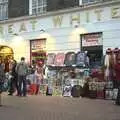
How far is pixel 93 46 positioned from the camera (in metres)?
26.6

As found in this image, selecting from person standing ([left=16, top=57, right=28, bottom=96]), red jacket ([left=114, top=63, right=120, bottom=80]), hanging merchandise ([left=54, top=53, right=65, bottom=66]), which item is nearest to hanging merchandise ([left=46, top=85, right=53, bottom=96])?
hanging merchandise ([left=54, top=53, right=65, bottom=66])

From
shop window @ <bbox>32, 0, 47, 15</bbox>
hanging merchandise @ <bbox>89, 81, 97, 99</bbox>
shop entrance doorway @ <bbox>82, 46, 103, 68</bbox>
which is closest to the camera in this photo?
hanging merchandise @ <bbox>89, 81, 97, 99</bbox>

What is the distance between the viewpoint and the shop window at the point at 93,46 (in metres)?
26.2

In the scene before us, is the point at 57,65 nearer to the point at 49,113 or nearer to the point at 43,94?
the point at 43,94

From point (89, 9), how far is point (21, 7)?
6.10 meters

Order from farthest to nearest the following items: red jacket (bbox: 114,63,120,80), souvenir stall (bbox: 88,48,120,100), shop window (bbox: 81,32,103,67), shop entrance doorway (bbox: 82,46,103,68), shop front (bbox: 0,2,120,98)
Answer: shop window (bbox: 81,32,103,67)
shop entrance doorway (bbox: 82,46,103,68)
shop front (bbox: 0,2,120,98)
souvenir stall (bbox: 88,48,120,100)
red jacket (bbox: 114,63,120,80)

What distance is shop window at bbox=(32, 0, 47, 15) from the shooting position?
30.1m

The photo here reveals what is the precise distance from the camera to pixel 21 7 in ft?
103

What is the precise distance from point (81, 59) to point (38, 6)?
6.51 meters

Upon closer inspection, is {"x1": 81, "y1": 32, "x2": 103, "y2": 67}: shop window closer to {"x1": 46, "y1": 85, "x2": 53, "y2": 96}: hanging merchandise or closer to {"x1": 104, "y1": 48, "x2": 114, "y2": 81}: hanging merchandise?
{"x1": 46, "y1": 85, "x2": 53, "y2": 96}: hanging merchandise

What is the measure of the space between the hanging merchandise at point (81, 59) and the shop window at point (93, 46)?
757 millimetres

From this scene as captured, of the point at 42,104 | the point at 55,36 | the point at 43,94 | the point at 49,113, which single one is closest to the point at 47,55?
the point at 55,36

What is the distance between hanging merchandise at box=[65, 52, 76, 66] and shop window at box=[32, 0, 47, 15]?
472cm

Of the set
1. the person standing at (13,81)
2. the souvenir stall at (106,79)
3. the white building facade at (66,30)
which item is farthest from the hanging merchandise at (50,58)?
the souvenir stall at (106,79)
